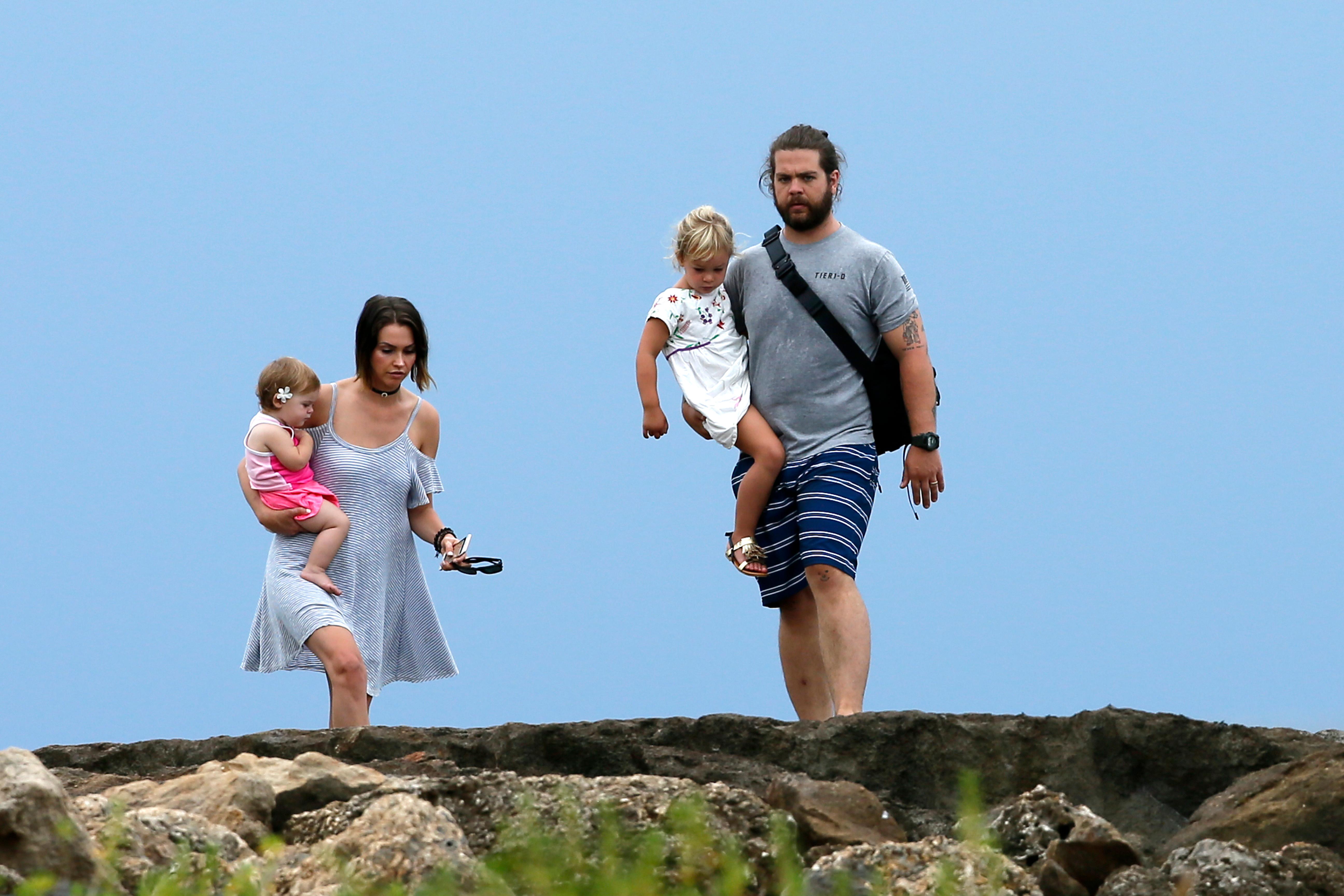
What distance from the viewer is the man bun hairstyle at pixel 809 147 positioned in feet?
24.9

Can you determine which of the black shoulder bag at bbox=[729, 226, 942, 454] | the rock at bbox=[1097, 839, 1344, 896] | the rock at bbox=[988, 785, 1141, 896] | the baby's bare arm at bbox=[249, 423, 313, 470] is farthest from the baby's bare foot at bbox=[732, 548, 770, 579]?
the rock at bbox=[1097, 839, 1344, 896]

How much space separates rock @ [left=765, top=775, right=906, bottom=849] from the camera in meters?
4.70

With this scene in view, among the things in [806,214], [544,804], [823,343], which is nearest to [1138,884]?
[544,804]

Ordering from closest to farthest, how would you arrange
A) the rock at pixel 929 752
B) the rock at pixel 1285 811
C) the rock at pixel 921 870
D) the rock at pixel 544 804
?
the rock at pixel 921 870
the rock at pixel 544 804
the rock at pixel 1285 811
the rock at pixel 929 752

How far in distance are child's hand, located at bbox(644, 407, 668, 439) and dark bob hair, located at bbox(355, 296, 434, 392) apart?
40.2 inches

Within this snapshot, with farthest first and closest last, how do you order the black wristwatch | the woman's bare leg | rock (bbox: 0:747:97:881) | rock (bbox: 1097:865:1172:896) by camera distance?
the black wristwatch < the woman's bare leg < rock (bbox: 0:747:97:881) < rock (bbox: 1097:865:1172:896)

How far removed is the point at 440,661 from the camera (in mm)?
7652

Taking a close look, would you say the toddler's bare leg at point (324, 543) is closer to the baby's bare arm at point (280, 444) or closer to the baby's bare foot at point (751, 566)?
the baby's bare arm at point (280, 444)

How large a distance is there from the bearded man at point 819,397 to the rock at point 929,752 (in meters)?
0.95

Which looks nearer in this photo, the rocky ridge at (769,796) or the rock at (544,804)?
the rocky ridge at (769,796)

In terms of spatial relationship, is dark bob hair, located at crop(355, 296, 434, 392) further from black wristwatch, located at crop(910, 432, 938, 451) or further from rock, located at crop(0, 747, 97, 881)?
rock, located at crop(0, 747, 97, 881)

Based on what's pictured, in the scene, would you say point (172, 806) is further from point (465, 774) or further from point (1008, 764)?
point (1008, 764)

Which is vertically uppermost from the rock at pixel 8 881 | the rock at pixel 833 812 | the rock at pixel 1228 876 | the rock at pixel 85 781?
the rock at pixel 85 781

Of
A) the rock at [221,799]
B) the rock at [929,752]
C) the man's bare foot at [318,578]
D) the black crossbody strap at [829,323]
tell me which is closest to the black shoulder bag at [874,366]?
the black crossbody strap at [829,323]
